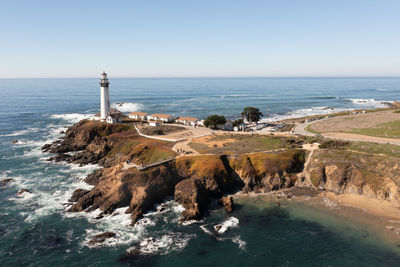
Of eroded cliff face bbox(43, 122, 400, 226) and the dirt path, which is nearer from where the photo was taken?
eroded cliff face bbox(43, 122, 400, 226)

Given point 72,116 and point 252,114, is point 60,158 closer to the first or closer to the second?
point 252,114

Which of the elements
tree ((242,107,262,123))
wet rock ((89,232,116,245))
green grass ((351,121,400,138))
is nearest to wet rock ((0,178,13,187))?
wet rock ((89,232,116,245))

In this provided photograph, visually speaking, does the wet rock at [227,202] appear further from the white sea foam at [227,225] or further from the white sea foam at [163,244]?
the white sea foam at [163,244]

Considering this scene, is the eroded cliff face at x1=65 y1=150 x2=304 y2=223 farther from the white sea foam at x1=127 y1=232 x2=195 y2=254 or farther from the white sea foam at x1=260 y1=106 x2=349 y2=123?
the white sea foam at x1=260 y1=106 x2=349 y2=123

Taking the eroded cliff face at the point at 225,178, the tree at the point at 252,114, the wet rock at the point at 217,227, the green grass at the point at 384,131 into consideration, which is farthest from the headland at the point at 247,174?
the tree at the point at 252,114

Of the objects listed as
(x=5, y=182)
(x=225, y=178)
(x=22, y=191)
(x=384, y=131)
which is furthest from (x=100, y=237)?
(x=384, y=131)

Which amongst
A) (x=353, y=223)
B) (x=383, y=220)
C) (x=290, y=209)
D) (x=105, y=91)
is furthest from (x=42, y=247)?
(x=105, y=91)
